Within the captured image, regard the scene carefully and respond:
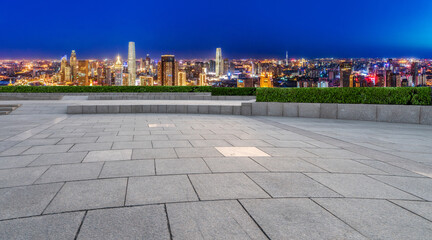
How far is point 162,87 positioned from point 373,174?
2177 cm

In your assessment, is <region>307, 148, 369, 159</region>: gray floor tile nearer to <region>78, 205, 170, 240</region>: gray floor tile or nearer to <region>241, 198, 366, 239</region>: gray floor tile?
<region>241, 198, 366, 239</region>: gray floor tile

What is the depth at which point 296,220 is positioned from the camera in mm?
2494

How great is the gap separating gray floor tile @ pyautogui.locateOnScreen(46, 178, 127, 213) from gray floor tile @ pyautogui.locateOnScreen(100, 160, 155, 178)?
26cm

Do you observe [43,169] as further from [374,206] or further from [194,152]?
→ [374,206]

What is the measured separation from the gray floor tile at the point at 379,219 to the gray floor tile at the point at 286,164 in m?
1.19

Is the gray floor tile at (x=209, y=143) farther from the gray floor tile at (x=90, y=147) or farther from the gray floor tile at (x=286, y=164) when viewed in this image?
the gray floor tile at (x=90, y=147)

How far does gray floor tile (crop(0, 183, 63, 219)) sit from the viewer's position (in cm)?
260

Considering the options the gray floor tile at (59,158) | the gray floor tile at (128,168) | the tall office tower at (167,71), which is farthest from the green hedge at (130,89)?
the tall office tower at (167,71)

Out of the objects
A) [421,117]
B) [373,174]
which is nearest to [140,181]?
[373,174]

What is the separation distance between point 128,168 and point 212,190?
1.53m

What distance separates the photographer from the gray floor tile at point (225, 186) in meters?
3.07

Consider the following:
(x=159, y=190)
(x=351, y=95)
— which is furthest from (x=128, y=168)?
(x=351, y=95)

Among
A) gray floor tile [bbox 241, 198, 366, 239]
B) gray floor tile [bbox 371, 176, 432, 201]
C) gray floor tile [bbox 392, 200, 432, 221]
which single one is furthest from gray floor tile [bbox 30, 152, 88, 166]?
gray floor tile [bbox 371, 176, 432, 201]

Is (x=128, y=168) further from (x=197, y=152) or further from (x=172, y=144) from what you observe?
(x=172, y=144)
